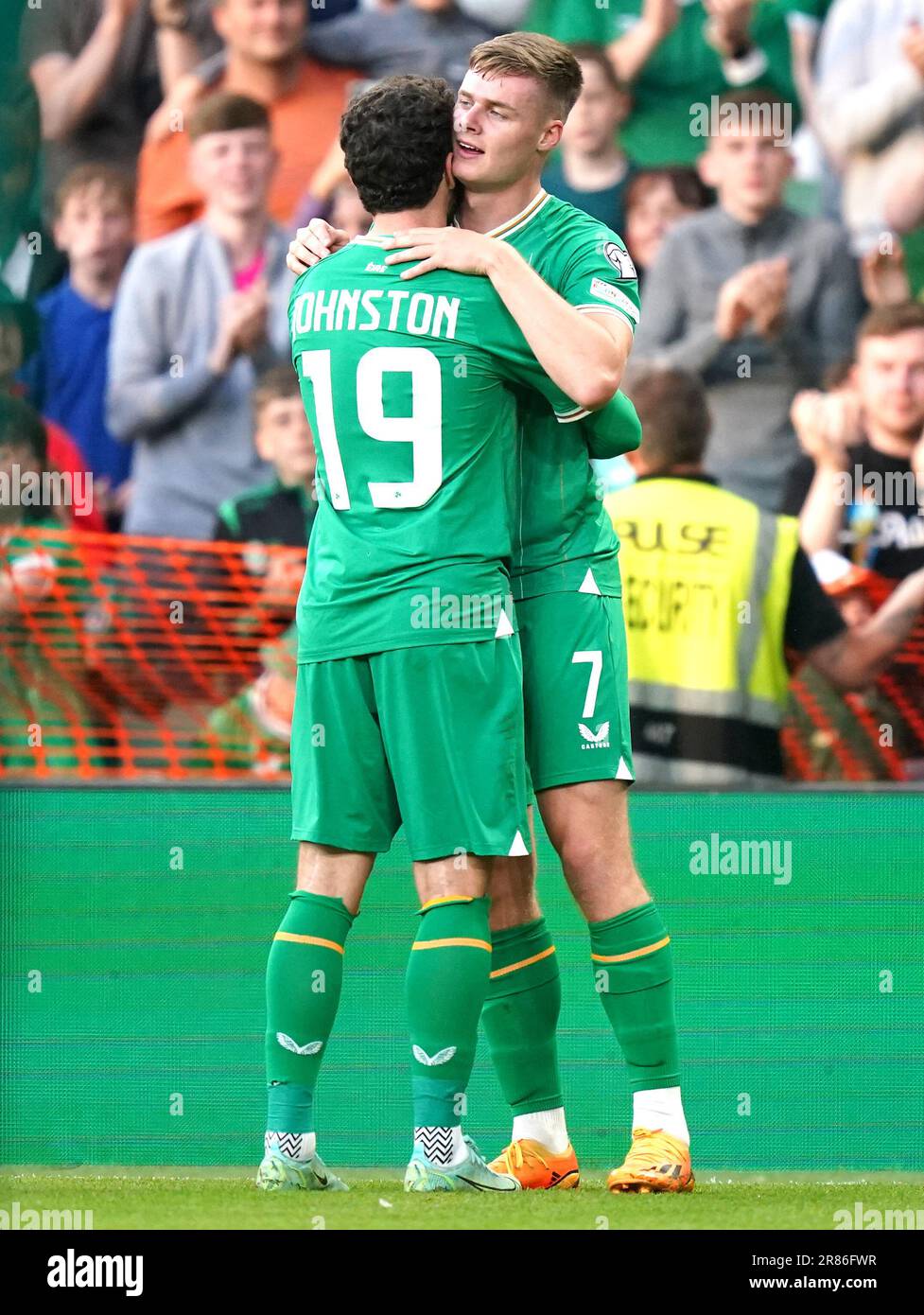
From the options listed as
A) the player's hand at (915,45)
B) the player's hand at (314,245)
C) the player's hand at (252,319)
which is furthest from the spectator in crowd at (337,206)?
the player's hand at (314,245)

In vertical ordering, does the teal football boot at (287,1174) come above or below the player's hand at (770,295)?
below

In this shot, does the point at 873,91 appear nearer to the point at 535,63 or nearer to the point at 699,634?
the point at 699,634

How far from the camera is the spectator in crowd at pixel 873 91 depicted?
8.51 m

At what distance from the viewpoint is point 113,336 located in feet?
27.7

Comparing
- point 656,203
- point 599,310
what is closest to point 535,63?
point 599,310

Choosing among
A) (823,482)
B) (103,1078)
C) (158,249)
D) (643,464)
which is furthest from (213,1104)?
(158,249)

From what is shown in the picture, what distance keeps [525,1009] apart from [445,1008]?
17.4 inches

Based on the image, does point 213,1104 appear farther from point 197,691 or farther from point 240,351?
point 240,351

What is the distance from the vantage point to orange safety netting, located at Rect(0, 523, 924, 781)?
25.4 ft

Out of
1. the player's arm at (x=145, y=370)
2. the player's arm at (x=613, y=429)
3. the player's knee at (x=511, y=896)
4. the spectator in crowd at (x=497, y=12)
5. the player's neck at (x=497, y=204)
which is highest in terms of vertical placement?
the spectator in crowd at (x=497, y=12)

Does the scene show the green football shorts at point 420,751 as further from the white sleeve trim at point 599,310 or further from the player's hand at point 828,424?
the player's hand at point 828,424

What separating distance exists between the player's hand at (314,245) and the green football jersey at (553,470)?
30cm

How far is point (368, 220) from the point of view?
27.4 feet

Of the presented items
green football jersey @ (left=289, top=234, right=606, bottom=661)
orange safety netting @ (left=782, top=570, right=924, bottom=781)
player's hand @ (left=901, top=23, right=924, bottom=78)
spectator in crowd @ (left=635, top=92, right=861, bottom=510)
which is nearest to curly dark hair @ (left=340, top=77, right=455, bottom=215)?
green football jersey @ (left=289, top=234, right=606, bottom=661)
